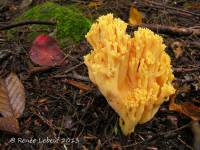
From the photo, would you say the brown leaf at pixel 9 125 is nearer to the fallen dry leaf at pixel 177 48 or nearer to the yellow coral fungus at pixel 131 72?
the yellow coral fungus at pixel 131 72

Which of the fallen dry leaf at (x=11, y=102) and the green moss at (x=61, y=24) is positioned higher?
the green moss at (x=61, y=24)

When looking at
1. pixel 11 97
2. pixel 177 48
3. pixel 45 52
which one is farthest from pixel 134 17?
pixel 11 97

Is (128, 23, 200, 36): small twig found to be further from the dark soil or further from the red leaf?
the red leaf

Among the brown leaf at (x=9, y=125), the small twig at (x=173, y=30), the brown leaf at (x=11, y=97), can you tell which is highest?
the small twig at (x=173, y=30)

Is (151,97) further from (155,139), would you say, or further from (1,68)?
(1,68)

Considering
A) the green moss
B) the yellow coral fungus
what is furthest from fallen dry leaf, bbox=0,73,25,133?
the green moss

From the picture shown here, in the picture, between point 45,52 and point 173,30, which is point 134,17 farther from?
point 45,52

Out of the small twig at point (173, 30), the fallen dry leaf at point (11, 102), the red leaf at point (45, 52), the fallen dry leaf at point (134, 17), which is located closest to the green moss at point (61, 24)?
the red leaf at point (45, 52)
